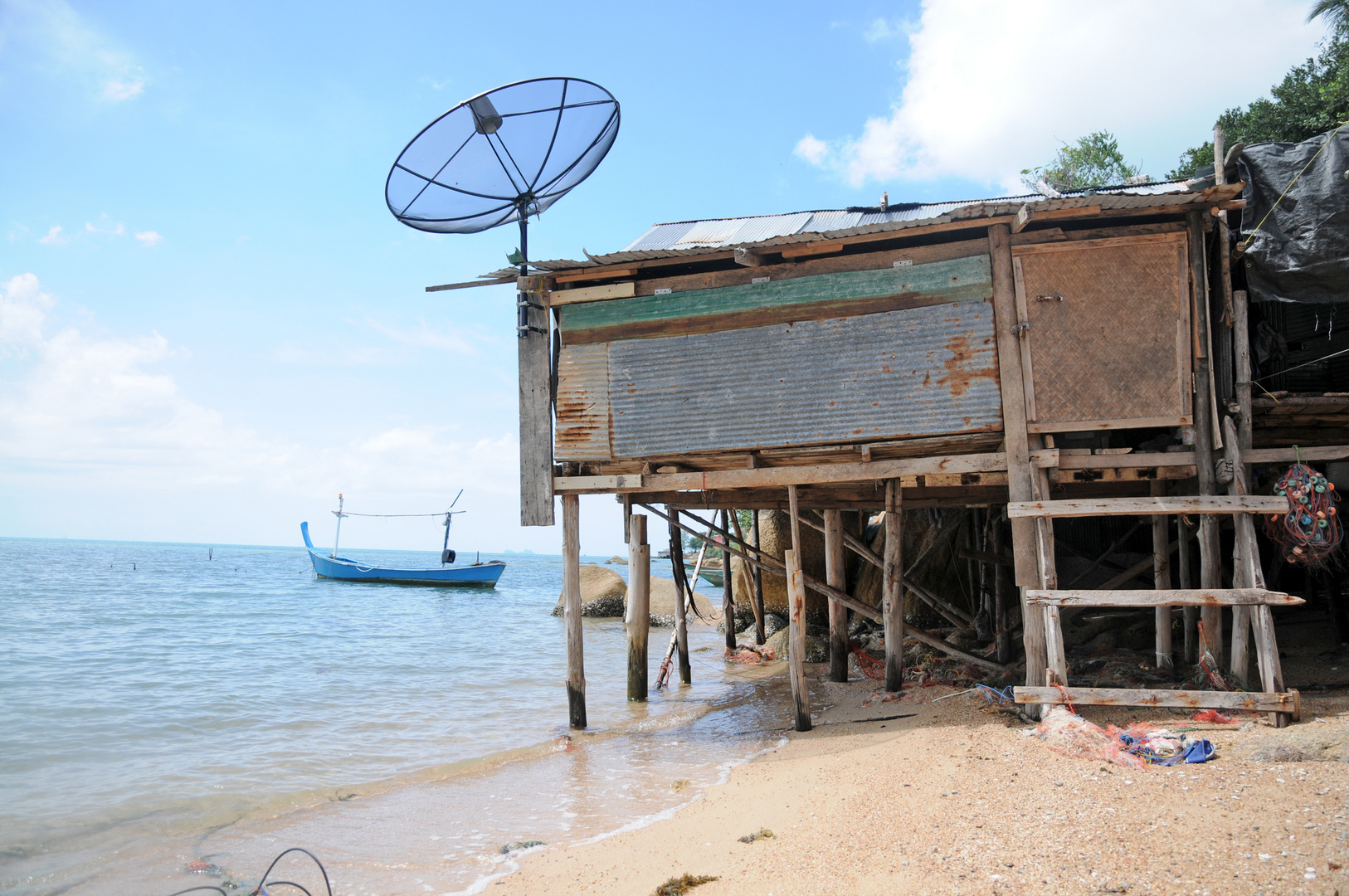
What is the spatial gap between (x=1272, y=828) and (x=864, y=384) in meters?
4.99

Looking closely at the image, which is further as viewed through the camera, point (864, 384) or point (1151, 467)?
point (864, 384)

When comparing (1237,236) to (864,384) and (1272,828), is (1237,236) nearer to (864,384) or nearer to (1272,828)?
(864,384)

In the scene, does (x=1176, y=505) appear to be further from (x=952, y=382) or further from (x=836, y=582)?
(x=836, y=582)

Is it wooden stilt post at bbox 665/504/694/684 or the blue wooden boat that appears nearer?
wooden stilt post at bbox 665/504/694/684

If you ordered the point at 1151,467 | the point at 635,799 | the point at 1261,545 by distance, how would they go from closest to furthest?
the point at 635,799 → the point at 1151,467 → the point at 1261,545

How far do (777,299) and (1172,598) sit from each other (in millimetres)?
4688

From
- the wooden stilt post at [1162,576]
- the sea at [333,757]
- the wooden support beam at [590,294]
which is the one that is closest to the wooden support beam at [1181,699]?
the wooden stilt post at [1162,576]

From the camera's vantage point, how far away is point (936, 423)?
313 inches

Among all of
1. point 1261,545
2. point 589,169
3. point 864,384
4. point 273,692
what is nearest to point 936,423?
point 864,384

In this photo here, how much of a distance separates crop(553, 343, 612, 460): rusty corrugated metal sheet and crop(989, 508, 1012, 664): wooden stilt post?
598 cm

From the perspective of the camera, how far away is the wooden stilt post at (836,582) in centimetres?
1148

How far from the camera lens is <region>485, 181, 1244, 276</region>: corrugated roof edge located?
7191 millimetres

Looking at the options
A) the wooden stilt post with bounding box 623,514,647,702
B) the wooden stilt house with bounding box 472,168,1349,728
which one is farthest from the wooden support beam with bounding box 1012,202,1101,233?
the wooden stilt post with bounding box 623,514,647,702

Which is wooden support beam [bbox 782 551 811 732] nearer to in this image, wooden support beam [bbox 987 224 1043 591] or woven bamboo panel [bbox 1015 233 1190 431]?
wooden support beam [bbox 987 224 1043 591]
